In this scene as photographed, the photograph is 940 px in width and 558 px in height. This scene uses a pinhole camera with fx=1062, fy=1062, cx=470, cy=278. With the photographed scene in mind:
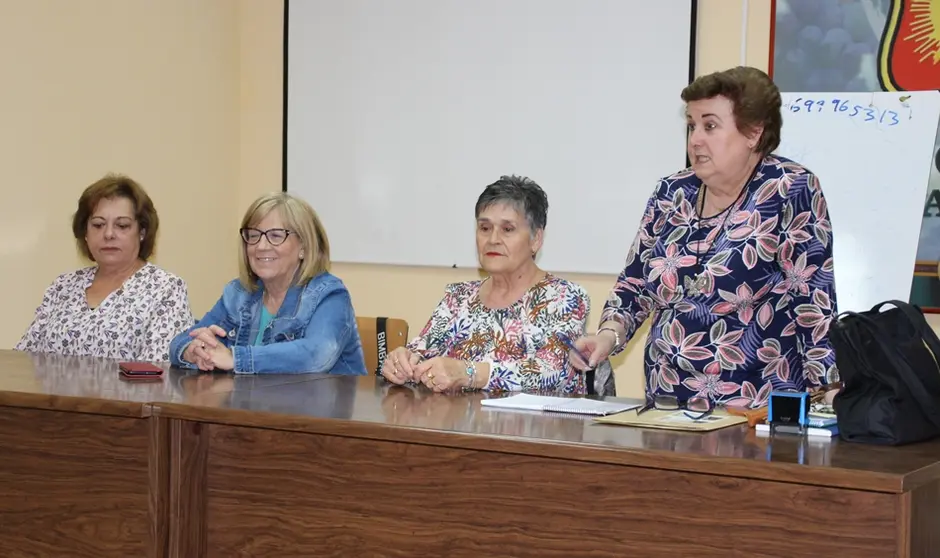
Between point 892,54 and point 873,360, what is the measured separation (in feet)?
7.22

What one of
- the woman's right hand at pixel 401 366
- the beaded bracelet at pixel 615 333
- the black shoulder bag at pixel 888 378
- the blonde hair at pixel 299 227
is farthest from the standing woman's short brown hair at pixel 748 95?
the blonde hair at pixel 299 227

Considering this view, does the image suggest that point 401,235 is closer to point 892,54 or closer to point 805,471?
point 892,54

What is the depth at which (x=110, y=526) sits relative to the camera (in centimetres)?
217

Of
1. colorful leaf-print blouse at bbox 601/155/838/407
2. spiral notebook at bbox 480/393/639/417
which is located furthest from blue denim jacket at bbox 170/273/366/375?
colorful leaf-print blouse at bbox 601/155/838/407

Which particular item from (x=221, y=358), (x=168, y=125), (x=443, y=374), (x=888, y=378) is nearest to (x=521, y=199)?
(x=443, y=374)

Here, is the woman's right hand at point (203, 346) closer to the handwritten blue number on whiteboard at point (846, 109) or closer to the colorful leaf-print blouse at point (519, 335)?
the colorful leaf-print blouse at point (519, 335)

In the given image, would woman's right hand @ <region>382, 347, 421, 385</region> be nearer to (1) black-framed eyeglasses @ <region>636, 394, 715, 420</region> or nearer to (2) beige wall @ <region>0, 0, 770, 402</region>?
(1) black-framed eyeglasses @ <region>636, 394, 715, 420</region>

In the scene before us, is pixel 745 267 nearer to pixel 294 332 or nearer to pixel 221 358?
pixel 294 332

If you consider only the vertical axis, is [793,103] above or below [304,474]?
above

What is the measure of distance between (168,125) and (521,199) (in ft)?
7.94

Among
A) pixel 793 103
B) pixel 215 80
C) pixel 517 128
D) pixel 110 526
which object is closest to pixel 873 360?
pixel 110 526

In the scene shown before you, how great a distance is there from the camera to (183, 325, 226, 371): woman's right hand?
9.07 ft

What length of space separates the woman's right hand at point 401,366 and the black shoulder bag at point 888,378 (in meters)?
1.02

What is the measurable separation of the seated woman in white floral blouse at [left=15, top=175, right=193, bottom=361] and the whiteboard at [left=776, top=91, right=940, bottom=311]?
2189 mm
